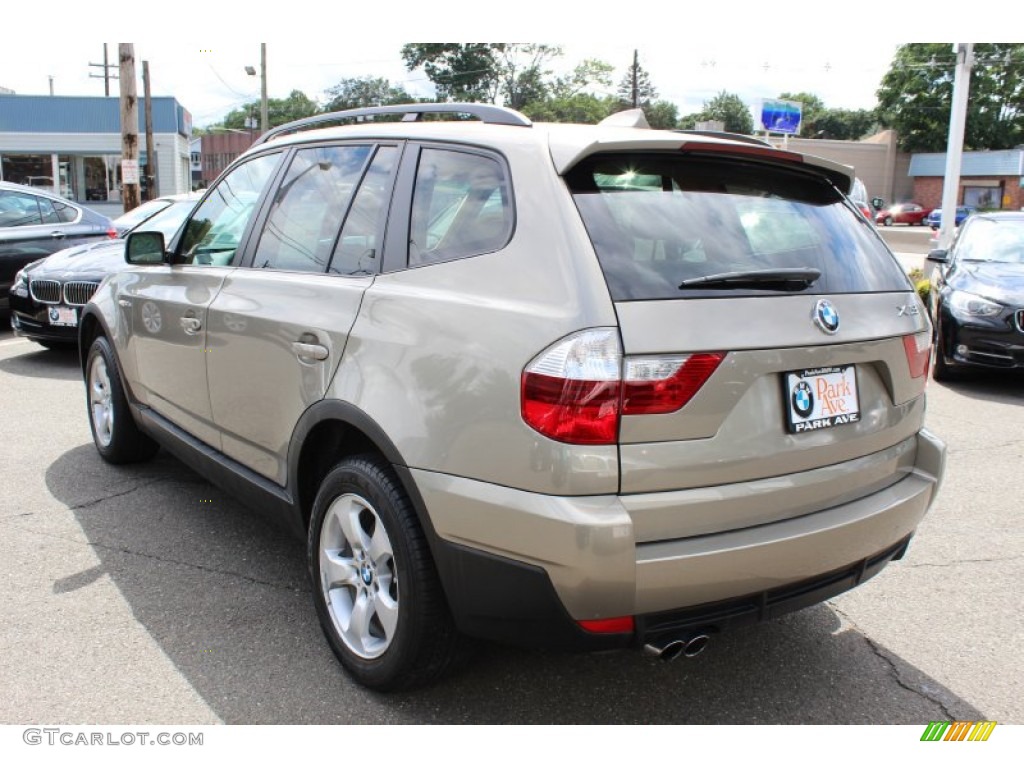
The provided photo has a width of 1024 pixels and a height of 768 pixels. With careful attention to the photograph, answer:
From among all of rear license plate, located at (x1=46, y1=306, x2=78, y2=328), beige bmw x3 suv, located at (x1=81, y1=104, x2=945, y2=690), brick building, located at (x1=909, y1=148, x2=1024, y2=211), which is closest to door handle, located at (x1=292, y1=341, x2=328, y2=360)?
A: beige bmw x3 suv, located at (x1=81, y1=104, x2=945, y2=690)

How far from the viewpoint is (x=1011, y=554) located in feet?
13.2

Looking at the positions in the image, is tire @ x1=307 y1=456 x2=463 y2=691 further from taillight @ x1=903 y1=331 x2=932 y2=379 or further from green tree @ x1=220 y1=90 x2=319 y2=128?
green tree @ x1=220 y1=90 x2=319 y2=128

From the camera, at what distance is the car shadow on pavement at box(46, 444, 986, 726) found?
8.93ft

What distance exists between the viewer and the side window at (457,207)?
8.31 feet

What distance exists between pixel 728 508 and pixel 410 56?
63259 millimetres

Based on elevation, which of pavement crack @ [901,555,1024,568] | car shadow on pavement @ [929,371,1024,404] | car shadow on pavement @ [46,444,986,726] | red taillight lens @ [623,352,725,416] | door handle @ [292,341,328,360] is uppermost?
red taillight lens @ [623,352,725,416]

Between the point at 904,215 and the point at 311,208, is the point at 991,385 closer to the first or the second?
Answer: the point at 311,208

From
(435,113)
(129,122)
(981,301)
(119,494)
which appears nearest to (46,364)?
(119,494)

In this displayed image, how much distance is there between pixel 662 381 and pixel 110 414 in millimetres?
3833

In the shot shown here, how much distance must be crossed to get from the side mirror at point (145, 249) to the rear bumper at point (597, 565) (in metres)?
2.41

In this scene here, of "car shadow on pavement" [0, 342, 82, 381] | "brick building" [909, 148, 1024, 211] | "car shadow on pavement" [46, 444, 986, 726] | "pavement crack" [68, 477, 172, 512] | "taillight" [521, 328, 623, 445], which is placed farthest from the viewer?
"brick building" [909, 148, 1024, 211]

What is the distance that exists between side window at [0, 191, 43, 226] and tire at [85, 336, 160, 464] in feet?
19.4
